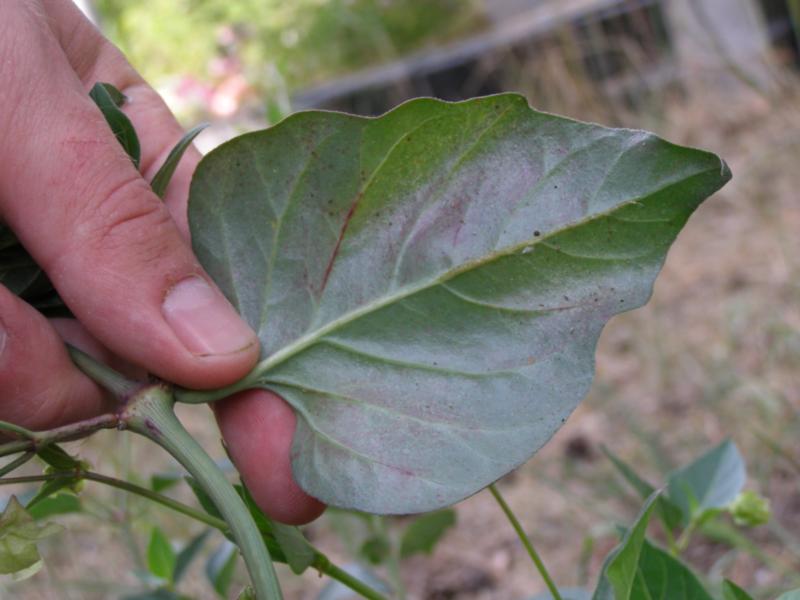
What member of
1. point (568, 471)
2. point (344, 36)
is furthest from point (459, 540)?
point (344, 36)

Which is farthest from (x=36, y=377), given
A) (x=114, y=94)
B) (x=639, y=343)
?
(x=639, y=343)

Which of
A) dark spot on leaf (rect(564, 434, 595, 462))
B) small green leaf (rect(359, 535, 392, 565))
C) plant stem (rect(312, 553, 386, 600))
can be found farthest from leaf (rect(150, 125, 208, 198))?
dark spot on leaf (rect(564, 434, 595, 462))

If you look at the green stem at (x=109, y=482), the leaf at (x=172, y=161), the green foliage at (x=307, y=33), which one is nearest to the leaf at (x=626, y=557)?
the green stem at (x=109, y=482)

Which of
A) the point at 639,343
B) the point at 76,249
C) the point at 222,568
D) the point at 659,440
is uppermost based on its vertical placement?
the point at 76,249

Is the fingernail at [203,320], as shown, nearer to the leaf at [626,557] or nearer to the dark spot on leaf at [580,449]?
the leaf at [626,557]

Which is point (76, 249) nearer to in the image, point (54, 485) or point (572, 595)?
point (54, 485)

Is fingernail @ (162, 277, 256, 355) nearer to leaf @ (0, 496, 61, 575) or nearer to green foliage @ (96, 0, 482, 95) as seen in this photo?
leaf @ (0, 496, 61, 575)

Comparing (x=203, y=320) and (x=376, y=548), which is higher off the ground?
(x=203, y=320)
